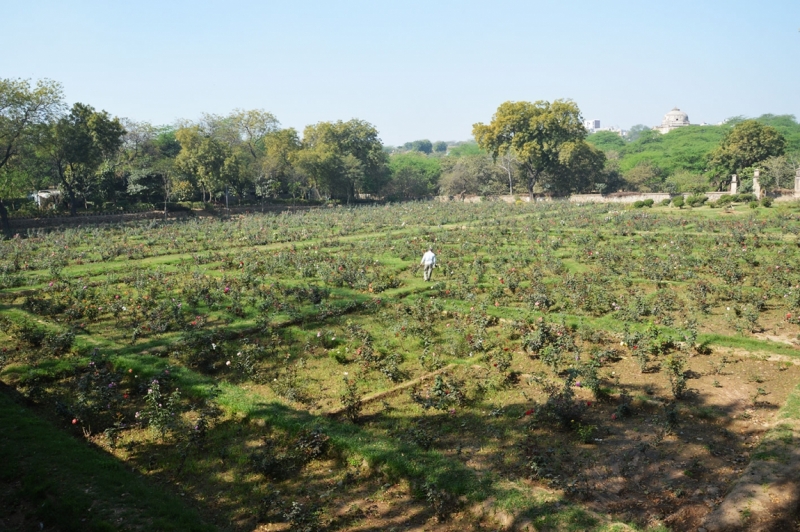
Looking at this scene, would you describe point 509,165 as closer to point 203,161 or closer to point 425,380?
point 203,161

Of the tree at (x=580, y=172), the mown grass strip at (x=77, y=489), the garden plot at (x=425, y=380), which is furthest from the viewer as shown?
the tree at (x=580, y=172)

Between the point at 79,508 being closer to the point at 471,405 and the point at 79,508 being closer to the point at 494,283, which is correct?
the point at 471,405

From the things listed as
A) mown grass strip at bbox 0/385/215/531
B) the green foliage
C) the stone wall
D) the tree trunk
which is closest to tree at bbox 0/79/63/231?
the tree trunk

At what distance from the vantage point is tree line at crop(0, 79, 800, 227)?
32.9 meters

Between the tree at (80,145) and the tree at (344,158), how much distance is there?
16.8 m

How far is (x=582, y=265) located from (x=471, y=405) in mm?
10488

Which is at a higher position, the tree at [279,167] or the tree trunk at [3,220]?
the tree at [279,167]

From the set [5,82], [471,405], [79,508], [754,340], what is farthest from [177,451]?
[5,82]

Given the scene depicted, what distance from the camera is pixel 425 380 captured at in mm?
8758

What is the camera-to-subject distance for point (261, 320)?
11016 millimetres

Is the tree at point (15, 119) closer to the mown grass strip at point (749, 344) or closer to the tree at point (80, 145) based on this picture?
the tree at point (80, 145)

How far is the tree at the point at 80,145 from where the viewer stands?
3297cm

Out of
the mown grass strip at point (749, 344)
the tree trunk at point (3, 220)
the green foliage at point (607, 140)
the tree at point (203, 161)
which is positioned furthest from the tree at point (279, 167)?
the green foliage at point (607, 140)

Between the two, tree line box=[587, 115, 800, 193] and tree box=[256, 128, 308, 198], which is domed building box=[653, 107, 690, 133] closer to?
tree line box=[587, 115, 800, 193]
